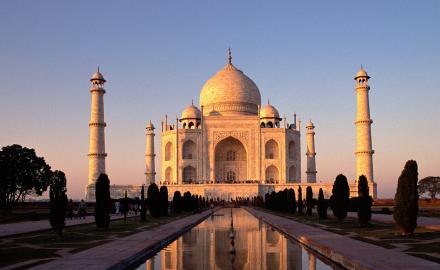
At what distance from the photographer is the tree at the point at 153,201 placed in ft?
72.1

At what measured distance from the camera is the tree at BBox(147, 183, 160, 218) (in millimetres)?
21984

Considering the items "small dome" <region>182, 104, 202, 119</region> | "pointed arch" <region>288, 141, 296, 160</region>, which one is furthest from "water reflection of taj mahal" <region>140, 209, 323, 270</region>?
"small dome" <region>182, 104, 202, 119</region>

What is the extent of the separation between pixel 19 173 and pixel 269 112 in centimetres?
2731

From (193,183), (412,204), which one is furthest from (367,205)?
(193,183)

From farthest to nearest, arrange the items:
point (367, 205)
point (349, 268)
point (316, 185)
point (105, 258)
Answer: point (316, 185), point (367, 205), point (105, 258), point (349, 268)

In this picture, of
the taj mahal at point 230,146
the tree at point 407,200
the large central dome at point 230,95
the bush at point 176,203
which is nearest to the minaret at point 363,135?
the taj mahal at point 230,146

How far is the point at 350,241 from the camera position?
10164 millimetres

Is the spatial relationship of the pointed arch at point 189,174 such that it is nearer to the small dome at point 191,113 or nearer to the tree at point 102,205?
the small dome at point 191,113

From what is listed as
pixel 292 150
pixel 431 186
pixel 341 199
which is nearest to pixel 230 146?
pixel 292 150

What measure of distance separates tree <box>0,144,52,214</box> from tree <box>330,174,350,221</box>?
17.1 metres

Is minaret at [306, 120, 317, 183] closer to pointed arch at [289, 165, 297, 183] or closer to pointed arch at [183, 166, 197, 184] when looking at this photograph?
pointed arch at [289, 165, 297, 183]

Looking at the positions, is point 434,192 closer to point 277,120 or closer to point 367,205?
point 277,120

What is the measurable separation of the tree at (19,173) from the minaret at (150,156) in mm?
18924

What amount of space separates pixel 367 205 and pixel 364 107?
2700 cm
